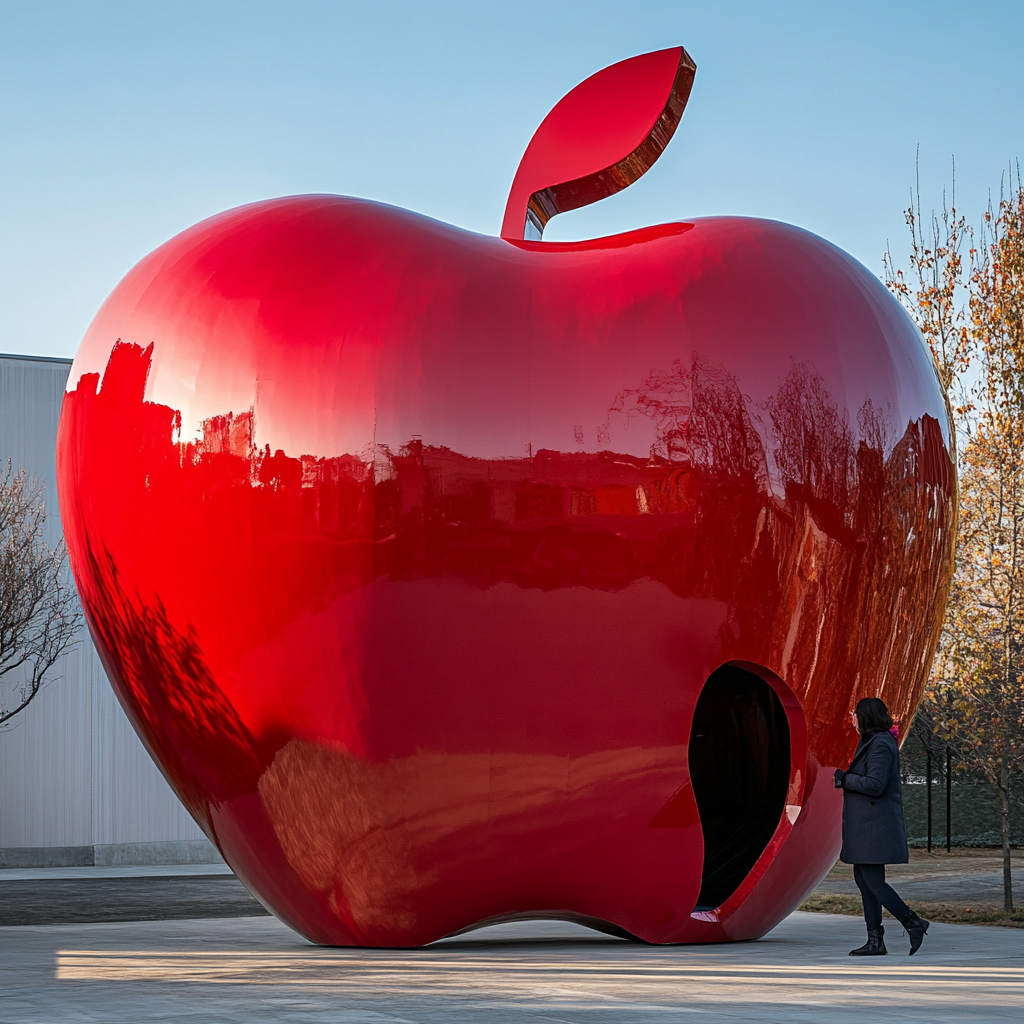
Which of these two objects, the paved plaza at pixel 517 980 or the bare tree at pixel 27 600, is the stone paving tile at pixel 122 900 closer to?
the paved plaza at pixel 517 980

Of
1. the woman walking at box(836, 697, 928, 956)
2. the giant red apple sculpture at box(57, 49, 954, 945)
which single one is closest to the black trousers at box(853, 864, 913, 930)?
the woman walking at box(836, 697, 928, 956)

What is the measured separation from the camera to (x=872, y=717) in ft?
29.4

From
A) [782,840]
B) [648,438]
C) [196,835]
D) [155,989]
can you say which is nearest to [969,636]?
[782,840]

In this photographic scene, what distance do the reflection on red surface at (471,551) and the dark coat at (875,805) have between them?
0.31 meters

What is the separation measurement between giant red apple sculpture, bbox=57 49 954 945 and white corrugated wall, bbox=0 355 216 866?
15.4 meters

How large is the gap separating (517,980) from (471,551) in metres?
2.29

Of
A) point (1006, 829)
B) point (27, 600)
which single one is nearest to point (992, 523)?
point (1006, 829)

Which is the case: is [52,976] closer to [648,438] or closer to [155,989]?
[155,989]

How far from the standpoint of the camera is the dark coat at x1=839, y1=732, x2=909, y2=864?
8.93 m

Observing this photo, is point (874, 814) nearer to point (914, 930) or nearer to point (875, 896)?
point (875, 896)

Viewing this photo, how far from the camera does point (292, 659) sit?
860cm

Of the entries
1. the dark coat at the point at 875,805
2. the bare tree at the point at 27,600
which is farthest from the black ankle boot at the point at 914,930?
the bare tree at the point at 27,600

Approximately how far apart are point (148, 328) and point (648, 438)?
3078 mm

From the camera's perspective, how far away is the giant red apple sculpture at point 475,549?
8.56 m
